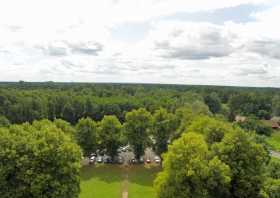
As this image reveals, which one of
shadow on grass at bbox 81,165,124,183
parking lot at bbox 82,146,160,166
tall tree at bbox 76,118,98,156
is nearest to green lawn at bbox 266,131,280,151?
parking lot at bbox 82,146,160,166

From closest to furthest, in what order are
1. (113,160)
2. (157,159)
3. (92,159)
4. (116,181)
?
(116,181) < (113,160) < (92,159) < (157,159)

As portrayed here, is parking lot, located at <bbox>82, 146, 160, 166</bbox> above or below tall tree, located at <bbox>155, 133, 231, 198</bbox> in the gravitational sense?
below

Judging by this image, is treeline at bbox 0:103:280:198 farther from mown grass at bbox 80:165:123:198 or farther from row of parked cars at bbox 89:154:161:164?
row of parked cars at bbox 89:154:161:164

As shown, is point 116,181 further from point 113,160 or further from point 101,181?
point 113,160

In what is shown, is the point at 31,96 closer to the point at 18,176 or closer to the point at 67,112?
the point at 67,112

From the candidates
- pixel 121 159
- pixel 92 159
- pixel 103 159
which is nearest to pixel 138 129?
pixel 121 159

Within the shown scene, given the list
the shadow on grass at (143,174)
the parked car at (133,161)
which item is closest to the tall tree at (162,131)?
the shadow on grass at (143,174)
